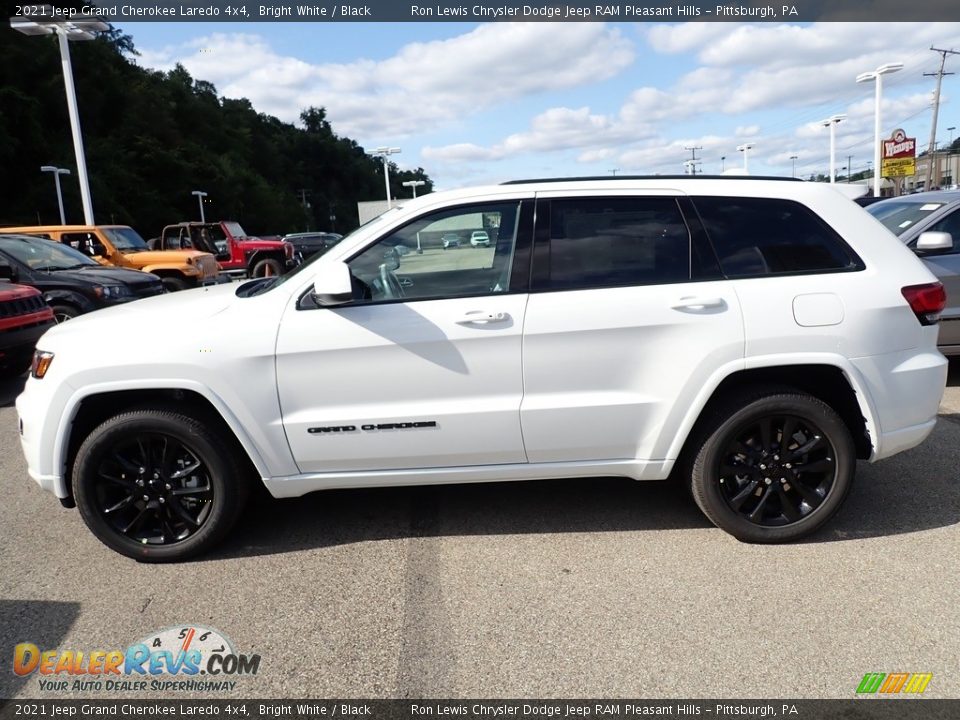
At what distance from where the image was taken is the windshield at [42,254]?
9.95 m

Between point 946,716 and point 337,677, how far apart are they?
2.14 metres

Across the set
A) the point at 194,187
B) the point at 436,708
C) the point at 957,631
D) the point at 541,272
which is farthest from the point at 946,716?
the point at 194,187

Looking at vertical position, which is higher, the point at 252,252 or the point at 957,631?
the point at 252,252

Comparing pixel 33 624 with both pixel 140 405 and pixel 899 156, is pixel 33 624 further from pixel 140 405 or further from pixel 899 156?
pixel 899 156

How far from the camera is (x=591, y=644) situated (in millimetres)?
2855

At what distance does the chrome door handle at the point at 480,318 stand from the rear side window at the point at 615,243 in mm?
280

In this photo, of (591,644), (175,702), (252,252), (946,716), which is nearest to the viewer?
(946,716)

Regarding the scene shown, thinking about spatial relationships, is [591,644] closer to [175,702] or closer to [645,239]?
[175,702]

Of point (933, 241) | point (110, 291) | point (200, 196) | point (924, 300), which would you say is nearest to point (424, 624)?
point (924, 300)

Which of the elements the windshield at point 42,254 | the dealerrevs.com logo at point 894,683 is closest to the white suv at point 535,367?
the dealerrevs.com logo at point 894,683

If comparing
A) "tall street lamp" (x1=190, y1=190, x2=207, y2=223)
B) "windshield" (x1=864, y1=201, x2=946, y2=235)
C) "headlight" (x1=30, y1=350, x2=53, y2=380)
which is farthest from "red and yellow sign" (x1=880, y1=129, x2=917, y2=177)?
"tall street lamp" (x1=190, y1=190, x2=207, y2=223)

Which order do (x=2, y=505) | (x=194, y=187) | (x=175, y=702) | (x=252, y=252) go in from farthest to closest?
(x=194, y=187) → (x=252, y=252) → (x=2, y=505) → (x=175, y=702)

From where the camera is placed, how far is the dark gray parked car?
606cm

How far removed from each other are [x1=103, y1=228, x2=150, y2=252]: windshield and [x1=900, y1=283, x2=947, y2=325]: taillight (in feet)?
46.0
